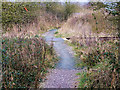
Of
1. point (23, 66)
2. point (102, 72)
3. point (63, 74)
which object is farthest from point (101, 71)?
point (23, 66)

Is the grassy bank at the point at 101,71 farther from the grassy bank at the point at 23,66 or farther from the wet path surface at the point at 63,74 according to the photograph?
the grassy bank at the point at 23,66

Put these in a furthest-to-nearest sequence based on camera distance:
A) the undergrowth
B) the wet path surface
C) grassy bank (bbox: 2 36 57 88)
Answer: the wet path surface, grassy bank (bbox: 2 36 57 88), the undergrowth

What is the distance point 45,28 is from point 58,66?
264 inches

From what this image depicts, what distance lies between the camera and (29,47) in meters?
5.30

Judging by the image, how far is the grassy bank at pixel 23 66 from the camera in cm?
379

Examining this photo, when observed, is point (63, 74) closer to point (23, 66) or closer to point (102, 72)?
point (23, 66)

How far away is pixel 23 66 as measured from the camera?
420 centimetres

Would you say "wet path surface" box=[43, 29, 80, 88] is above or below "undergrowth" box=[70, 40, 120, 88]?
below

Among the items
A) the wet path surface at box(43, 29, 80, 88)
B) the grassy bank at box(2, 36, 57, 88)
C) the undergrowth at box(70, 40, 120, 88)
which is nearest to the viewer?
the undergrowth at box(70, 40, 120, 88)

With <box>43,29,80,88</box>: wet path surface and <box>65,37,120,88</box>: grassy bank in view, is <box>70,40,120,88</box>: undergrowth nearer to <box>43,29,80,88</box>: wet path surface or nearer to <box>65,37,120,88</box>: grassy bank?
<box>65,37,120,88</box>: grassy bank

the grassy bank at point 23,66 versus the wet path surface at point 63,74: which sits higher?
the grassy bank at point 23,66

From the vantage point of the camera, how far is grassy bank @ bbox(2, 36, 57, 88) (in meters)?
3.79

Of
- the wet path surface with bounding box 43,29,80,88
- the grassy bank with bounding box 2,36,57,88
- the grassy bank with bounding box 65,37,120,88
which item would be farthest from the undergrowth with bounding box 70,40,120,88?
the grassy bank with bounding box 2,36,57,88

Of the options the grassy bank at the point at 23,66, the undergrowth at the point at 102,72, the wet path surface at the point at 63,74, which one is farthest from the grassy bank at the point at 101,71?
the grassy bank at the point at 23,66
